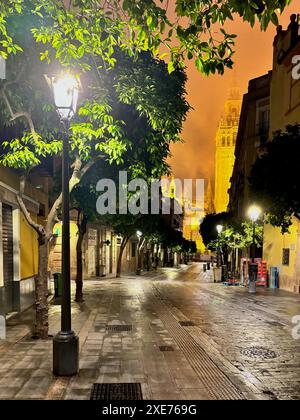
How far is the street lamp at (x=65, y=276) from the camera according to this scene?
279 inches

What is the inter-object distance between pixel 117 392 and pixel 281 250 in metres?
21.1

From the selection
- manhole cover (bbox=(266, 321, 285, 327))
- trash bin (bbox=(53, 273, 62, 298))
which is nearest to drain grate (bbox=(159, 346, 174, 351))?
manhole cover (bbox=(266, 321, 285, 327))

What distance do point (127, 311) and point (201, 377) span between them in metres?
8.36

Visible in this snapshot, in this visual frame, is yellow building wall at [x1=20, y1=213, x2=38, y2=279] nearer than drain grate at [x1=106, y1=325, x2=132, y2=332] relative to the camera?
No

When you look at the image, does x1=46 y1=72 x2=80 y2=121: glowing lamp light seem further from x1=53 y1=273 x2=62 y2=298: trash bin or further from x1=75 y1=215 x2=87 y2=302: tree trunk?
x1=53 y1=273 x2=62 y2=298: trash bin

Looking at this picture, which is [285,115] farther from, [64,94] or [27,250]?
[64,94]

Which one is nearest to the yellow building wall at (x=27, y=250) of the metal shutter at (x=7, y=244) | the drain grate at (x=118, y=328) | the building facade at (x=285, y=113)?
the metal shutter at (x=7, y=244)

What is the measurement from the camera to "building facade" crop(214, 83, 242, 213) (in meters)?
153

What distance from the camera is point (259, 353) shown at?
8.97 meters

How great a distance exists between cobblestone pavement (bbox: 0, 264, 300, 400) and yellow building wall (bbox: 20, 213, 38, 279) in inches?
70.5

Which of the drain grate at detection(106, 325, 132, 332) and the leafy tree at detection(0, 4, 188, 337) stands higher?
the leafy tree at detection(0, 4, 188, 337)

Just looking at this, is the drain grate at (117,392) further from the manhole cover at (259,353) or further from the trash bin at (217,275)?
the trash bin at (217,275)

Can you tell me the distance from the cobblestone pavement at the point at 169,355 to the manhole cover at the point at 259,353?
21 mm
